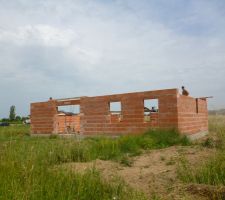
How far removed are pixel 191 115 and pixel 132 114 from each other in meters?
2.88

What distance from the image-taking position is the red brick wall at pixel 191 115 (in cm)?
1280

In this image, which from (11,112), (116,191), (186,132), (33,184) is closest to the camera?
(33,184)

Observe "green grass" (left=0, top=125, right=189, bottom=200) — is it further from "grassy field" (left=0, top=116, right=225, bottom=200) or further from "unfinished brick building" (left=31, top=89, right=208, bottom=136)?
"unfinished brick building" (left=31, top=89, right=208, bottom=136)

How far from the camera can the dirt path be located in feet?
13.9

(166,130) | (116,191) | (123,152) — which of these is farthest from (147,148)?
(116,191)

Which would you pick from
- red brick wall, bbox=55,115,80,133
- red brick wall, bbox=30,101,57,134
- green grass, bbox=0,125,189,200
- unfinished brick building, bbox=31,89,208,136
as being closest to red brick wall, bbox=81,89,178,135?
unfinished brick building, bbox=31,89,208,136

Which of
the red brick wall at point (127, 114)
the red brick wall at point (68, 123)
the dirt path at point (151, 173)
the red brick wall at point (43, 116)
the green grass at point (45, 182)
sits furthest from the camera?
the red brick wall at point (68, 123)

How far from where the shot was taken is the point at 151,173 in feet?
19.9

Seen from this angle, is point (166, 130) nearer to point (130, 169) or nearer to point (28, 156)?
point (130, 169)

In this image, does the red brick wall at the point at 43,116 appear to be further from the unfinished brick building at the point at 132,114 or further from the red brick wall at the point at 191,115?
the red brick wall at the point at 191,115

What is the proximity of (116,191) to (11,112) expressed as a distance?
2036 inches

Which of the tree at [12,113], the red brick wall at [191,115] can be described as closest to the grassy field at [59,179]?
the red brick wall at [191,115]

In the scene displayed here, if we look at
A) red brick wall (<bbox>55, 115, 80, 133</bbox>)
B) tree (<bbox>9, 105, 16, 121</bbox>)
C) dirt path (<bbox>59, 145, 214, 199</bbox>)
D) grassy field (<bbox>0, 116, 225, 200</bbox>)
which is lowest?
dirt path (<bbox>59, 145, 214, 199</bbox>)

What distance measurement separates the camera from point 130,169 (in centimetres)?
696
